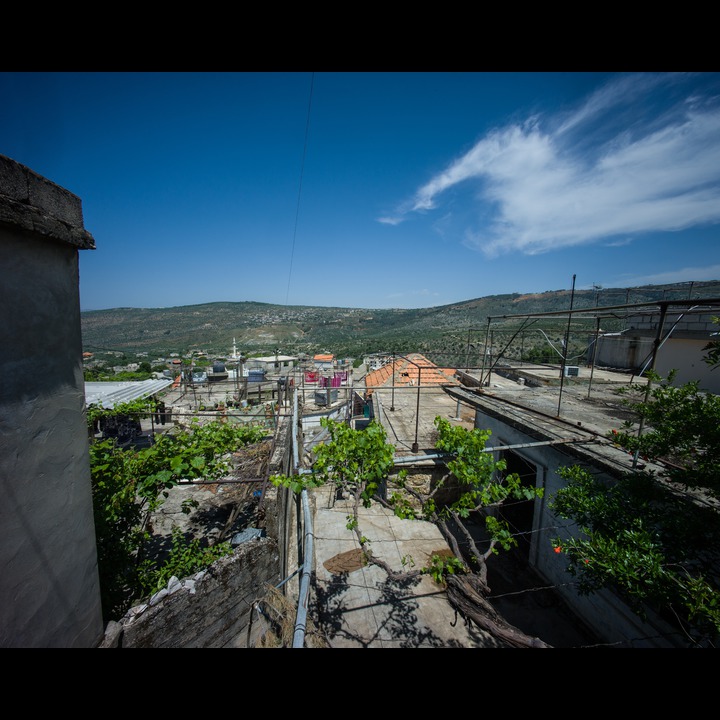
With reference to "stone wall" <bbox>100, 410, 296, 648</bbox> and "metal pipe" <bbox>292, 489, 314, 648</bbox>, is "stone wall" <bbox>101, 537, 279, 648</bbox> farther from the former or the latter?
"metal pipe" <bbox>292, 489, 314, 648</bbox>

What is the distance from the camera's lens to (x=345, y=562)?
269 inches

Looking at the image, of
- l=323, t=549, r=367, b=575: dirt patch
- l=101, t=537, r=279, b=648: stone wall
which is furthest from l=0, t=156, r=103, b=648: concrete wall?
l=323, t=549, r=367, b=575: dirt patch

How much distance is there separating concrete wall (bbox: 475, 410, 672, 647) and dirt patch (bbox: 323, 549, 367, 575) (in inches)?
144

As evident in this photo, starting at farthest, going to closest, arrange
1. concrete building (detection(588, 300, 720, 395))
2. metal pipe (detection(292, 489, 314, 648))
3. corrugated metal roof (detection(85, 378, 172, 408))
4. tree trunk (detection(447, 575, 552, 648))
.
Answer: corrugated metal roof (detection(85, 378, 172, 408)) → concrete building (detection(588, 300, 720, 395)) → tree trunk (detection(447, 575, 552, 648)) → metal pipe (detection(292, 489, 314, 648))

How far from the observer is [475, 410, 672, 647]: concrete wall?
4.66 meters

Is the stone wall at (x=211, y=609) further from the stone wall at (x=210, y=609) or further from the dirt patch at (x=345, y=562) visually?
the dirt patch at (x=345, y=562)

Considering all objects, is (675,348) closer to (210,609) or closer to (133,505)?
(210,609)

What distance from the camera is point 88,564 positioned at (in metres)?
2.57

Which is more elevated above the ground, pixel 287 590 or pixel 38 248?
pixel 38 248

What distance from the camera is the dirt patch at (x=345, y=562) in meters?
6.65
